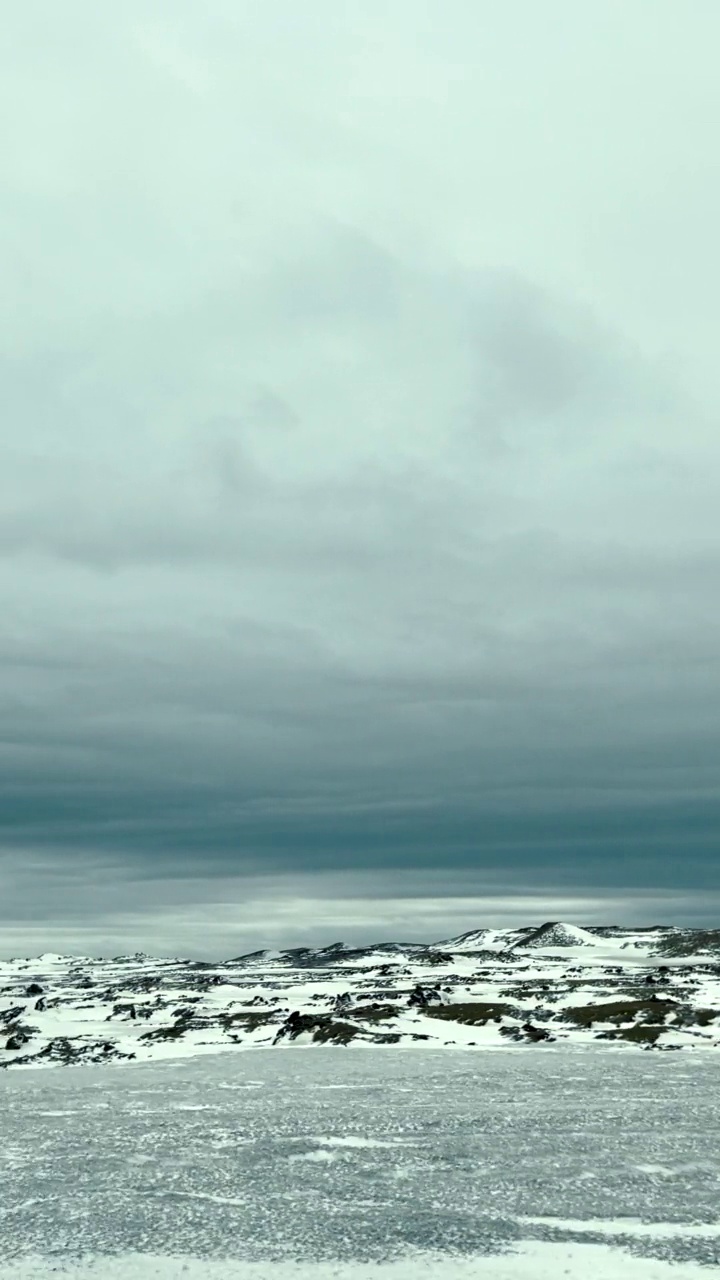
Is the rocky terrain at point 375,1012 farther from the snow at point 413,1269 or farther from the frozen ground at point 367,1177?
the snow at point 413,1269

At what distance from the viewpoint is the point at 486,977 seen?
13462 centimetres

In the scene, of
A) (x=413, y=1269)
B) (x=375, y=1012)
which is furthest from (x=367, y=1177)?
(x=375, y=1012)

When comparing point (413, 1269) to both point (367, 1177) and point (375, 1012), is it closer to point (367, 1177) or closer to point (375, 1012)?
point (367, 1177)

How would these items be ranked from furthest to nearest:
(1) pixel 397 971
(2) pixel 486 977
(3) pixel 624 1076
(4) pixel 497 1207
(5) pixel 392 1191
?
1. (1) pixel 397 971
2. (2) pixel 486 977
3. (3) pixel 624 1076
4. (5) pixel 392 1191
5. (4) pixel 497 1207

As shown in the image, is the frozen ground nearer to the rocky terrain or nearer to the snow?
the snow

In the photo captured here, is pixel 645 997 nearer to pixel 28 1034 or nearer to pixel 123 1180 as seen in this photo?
pixel 28 1034

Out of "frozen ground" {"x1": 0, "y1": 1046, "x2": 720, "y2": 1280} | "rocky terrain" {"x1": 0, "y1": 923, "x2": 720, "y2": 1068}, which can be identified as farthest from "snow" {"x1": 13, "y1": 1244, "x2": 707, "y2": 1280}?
"rocky terrain" {"x1": 0, "y1": 923, "x2": 720, "y2": 1068}

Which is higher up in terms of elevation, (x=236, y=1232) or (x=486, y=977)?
(x=236, y=1232)

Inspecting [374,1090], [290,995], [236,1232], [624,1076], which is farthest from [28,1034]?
[236,1232]

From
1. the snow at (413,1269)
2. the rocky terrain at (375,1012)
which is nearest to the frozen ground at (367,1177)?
the snow at (413,1269)

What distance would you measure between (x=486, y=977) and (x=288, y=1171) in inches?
4137

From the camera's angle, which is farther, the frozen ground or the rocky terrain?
the rocky terrain

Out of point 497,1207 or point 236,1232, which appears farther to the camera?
point 497,1207

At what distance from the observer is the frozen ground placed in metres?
24.4
